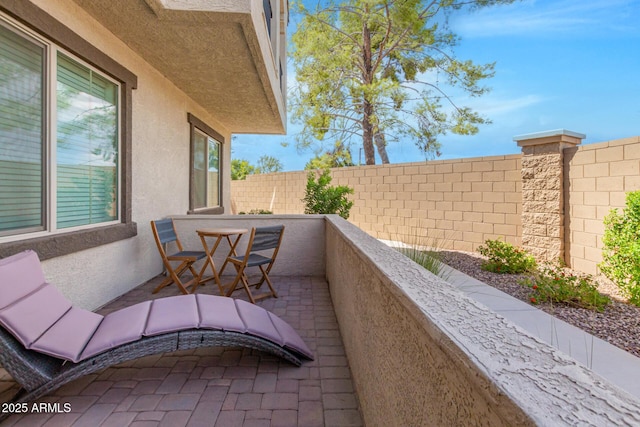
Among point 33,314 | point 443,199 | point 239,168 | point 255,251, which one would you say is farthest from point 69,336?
point 239,168

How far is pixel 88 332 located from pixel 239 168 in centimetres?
2298

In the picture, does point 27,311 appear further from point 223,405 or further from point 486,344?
point 486,344

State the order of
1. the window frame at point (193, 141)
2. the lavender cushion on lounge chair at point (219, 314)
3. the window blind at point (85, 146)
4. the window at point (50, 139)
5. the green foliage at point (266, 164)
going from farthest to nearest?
→ 1. the green foliage at point (266, 164)
2. the window frame at point (193, 141)
3. the window blind at point (85, 146)
4. the window at point (50, 139)
5. the lavender cushion on lounge chair at point (219, 314)

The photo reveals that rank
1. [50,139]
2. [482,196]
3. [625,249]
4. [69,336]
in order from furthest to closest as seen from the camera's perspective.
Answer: [482,196] < [625,249] < [50,139] < [69,336]

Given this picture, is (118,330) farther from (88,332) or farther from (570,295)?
(570,295)

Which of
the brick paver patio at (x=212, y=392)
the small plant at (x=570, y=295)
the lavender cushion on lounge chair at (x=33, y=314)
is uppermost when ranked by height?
the lavender cushion on lounge chair at (x=33, y=314)

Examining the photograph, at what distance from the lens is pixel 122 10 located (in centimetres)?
329

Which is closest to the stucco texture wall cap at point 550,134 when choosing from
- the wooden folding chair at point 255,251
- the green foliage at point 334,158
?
the wooden folding chair at point 255,251

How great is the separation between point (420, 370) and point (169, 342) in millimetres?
1773

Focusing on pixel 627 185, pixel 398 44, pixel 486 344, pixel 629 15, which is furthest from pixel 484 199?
pixel 629 15

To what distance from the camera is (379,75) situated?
1360 cm

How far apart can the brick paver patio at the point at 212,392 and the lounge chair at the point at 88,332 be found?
18 cm

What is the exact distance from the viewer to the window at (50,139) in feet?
8.68

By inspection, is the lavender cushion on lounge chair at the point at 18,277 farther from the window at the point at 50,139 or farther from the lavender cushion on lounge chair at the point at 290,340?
the lavender cushion on lounge chair at the point at 290,340
